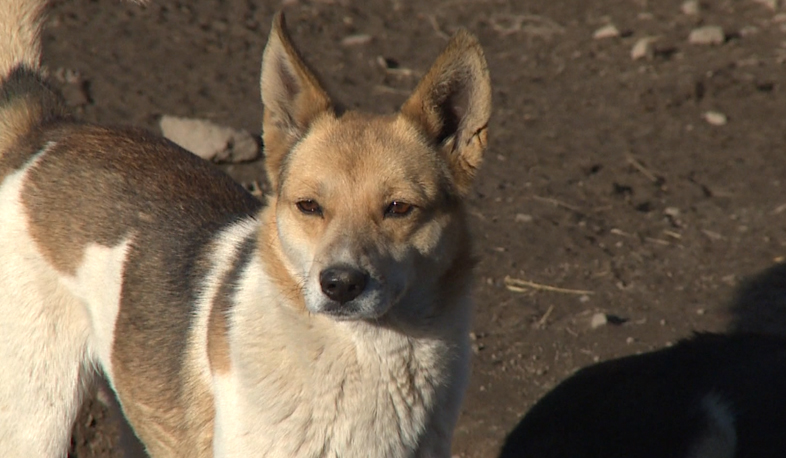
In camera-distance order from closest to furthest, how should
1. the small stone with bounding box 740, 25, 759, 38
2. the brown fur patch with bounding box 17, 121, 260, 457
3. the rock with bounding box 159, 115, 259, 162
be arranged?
1. the brown fur patch with bounding box 17, 121, 260, 457
2. the rock with bounding box 159, 115, 259, 162
3. the small stone with bounding box 740, 25, 759, 38

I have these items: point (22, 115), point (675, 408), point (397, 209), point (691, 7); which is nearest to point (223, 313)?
point (397, 209)

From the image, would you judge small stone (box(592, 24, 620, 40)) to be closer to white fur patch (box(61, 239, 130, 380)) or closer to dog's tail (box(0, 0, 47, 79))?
dog's tail (box(0, 0, 47, 79))

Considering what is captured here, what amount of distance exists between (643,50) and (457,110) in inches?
192

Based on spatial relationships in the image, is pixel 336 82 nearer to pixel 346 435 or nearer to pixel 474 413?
pixel 474 413

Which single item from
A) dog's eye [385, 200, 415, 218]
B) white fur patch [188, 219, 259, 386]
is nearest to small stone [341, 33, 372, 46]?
white fur patch [188, 219, 259, 386]

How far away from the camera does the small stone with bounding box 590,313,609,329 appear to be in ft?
17.1

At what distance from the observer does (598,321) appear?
206 inches

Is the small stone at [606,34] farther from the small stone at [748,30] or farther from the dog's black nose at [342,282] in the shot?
the dog's black nose at [342,282]

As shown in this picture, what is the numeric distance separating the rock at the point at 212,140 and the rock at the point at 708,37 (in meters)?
3.68

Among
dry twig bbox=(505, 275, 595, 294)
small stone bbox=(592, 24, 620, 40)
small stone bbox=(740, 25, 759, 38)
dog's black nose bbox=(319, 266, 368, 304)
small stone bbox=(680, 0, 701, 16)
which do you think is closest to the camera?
dog's black nose bbox=(319, 266, 368, 304)

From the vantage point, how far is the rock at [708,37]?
790cm

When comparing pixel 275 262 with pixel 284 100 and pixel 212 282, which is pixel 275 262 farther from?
pixel 284 100

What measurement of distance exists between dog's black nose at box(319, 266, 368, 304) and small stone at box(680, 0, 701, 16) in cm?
624

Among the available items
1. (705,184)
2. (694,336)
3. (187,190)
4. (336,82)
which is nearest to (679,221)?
(705,184)
